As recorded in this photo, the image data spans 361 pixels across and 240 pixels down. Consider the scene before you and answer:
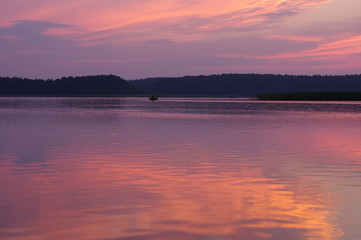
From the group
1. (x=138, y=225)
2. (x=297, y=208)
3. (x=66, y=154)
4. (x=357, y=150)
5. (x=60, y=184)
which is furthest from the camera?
(x=357, y=150)

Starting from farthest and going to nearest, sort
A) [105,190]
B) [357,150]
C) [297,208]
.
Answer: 1. [357,150]
2. [105,190]
3. [297,208]

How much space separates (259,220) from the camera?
36.0 feet

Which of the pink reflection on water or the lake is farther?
the lake

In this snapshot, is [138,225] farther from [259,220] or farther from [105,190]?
[105,190]

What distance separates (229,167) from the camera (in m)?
18.7

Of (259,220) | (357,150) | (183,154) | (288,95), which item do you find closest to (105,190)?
(259,220)

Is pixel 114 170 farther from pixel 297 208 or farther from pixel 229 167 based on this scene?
pixel 297 208

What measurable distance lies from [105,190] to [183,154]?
8.81 m

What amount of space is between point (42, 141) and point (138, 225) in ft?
63.2

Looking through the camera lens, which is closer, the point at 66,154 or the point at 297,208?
the point at 297,208

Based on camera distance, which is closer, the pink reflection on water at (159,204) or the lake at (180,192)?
the pink reflection on water at (159,204)

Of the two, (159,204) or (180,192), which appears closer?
(159,204)

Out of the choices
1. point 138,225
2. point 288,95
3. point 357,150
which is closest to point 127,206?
point 138,225

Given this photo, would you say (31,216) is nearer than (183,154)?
Yes
